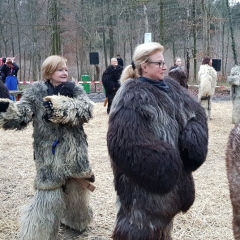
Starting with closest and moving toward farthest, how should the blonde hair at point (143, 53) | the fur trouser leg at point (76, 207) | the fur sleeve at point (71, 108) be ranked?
1. the blonde hair at point (143, 53)
2. the fur sleeve at point (71, 108)
3. the fur trouser leg at point (76, 207)

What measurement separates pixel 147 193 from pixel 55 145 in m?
1.37

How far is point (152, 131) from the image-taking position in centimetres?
257

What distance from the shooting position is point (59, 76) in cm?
372

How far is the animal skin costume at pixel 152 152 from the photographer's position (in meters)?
2.43

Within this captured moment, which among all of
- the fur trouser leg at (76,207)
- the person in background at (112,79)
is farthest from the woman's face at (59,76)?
the person in background at (112,79)

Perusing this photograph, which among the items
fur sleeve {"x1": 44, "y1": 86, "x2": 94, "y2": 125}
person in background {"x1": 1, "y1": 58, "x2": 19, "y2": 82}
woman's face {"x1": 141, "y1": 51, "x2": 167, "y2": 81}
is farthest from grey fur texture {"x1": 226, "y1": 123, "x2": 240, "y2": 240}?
person in background {"x1": 1, "y1": 58, "x2": 19, "y2": 82}

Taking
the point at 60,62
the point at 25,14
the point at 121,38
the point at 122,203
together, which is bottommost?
the point at 122,203

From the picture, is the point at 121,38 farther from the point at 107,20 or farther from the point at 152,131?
the point at 152,131

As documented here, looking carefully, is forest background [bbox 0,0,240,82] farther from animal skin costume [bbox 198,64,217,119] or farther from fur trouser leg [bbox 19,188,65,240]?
fur trouser leg [bbox 19,188,65,240]

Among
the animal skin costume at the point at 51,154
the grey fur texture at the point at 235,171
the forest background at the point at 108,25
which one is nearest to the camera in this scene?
the grey fur texture at the point at 235,171

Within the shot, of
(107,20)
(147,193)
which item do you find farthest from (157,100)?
(107,20)

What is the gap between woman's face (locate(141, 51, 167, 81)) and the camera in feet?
8.97

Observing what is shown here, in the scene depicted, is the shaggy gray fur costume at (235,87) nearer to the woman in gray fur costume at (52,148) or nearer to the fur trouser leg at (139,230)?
the woman in gray fur costume at (52,148)

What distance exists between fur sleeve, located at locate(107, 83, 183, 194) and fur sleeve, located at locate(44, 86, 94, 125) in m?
0.93
